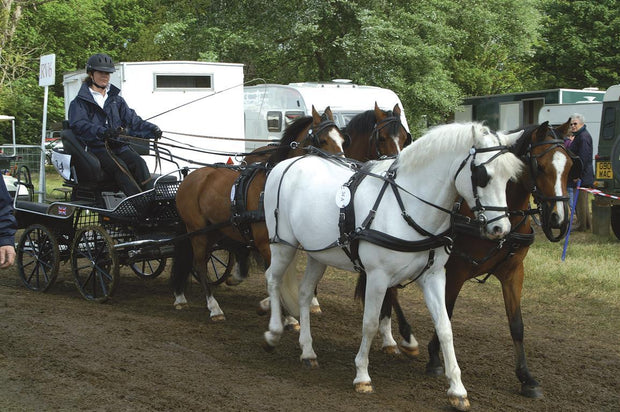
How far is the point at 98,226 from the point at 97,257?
0.39m

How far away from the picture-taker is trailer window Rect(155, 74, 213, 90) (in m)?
13.5

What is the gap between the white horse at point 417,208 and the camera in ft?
15.0

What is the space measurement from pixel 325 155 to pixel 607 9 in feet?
74.6

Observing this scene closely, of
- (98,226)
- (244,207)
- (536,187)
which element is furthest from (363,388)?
(98,226)

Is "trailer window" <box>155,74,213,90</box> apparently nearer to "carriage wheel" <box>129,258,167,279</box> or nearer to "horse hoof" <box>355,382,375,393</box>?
"carriage wheel" <box>129,258,167,279</box>

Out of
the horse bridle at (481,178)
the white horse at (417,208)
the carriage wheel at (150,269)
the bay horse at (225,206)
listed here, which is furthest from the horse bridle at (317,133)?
the carriage wheel at (150,269)

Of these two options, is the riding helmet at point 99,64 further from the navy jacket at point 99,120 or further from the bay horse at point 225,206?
the bay horse at point 225,206

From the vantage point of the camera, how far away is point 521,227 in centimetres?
530

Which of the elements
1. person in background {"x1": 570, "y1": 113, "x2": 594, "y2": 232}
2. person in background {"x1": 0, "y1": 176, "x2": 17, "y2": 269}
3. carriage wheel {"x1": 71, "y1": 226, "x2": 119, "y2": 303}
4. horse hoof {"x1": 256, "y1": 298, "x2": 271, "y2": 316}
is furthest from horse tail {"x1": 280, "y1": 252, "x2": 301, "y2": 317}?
person in background {"x1": 570, "y1": 113, "x2": 594, "y2": 232}

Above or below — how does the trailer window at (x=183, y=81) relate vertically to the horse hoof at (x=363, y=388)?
above

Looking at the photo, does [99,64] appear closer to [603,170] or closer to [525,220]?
[525,220]

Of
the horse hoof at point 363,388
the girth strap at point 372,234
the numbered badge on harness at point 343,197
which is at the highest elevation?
the numbered badge on harness at point 343,197

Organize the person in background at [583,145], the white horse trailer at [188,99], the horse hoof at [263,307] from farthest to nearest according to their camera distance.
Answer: the white horse trailer at [188,99] → the person in background at [583,145] → the horse hoof at [263,307]

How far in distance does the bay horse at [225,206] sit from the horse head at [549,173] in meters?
1.98
